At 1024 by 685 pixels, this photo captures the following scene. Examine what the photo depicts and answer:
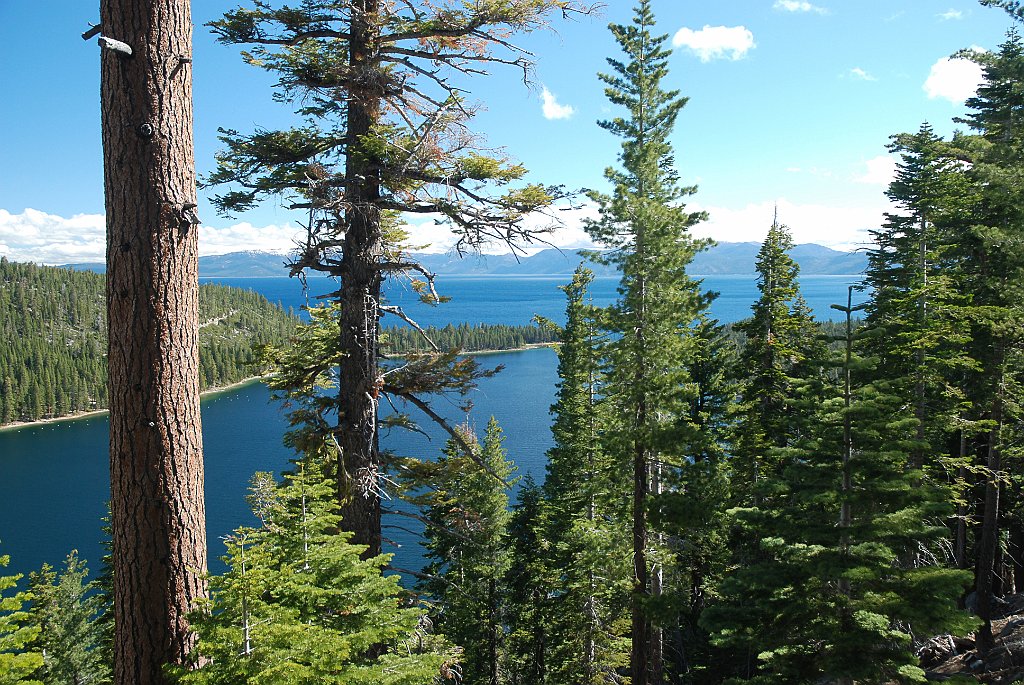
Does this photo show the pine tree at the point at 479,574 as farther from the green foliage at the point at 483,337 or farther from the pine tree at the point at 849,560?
the green foliage at the point at 483,337

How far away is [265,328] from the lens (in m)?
158

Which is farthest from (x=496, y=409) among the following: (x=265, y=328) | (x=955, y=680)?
(x=265, y=328)

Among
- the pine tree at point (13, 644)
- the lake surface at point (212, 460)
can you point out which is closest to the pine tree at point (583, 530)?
the lake surface at point (212, 460)

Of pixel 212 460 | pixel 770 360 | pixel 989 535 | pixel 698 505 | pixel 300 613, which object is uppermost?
pixel 770 360

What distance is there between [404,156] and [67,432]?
95.8 m

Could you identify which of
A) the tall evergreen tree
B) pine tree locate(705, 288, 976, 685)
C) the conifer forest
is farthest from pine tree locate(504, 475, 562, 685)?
the tall evergreen tree

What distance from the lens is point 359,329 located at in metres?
7.12

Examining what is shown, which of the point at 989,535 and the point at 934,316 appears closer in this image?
the point at 989,535

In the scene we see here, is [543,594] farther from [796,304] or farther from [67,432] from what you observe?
[67,432]

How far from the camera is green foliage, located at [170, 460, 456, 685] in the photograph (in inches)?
158

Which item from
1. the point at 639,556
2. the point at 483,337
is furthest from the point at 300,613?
the point at 483,337

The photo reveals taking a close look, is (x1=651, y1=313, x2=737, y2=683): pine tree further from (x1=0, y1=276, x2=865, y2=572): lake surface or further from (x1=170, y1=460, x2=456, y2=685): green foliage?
(x1=0, y1=276, x2=865, y2=572): lake surface

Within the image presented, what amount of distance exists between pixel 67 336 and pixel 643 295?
15266cm

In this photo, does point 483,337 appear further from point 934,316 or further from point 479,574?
point 934,316
